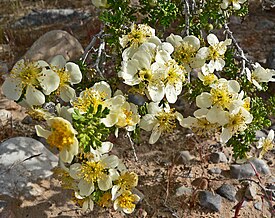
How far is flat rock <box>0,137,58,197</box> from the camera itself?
265 cm

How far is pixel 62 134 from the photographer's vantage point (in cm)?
152

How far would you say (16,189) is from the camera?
265 cm

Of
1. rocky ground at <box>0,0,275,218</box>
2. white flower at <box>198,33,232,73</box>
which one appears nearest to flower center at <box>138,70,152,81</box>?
white flower at <box>198,33,232,73</box>

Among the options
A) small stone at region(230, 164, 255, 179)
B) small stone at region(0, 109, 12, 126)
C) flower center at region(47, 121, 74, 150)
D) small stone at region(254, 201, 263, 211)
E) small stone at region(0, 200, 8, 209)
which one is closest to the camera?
flower center at region(47, 121, 74, 150)

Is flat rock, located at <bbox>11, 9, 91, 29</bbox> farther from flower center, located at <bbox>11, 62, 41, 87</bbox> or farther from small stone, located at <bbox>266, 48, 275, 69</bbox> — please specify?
flower center, located at <bbox>11, 62, 41, 87</bbox>

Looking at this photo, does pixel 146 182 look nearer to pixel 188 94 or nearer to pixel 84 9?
pixel 188 94

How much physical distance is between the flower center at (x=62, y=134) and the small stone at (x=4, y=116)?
5.82ft

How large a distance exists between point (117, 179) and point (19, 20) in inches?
132

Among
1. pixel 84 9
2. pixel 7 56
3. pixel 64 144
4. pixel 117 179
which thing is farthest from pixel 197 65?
pixel 84 9

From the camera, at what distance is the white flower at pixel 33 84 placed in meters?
1.74

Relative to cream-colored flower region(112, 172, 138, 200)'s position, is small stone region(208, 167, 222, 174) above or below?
below

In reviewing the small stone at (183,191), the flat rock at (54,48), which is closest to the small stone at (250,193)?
the small stone at (183,191)

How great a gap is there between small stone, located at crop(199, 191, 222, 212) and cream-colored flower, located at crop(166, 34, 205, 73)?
1.01 meters

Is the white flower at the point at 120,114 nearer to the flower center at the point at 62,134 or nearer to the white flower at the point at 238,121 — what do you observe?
the flower center at the point at 62,134
